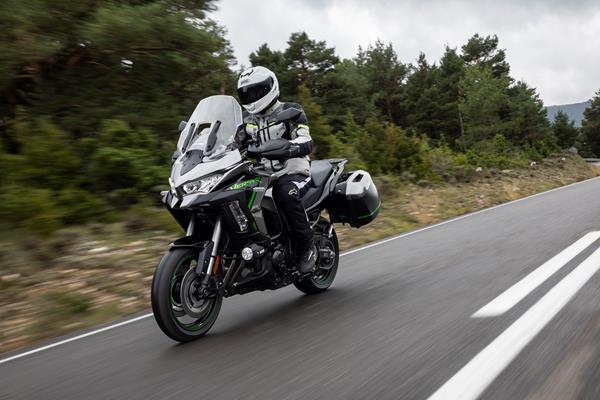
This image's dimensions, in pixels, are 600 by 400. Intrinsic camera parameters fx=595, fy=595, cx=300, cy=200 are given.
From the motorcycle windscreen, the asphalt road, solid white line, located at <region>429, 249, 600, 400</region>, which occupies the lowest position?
the asphalt road

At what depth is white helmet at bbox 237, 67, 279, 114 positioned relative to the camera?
5.24 metres

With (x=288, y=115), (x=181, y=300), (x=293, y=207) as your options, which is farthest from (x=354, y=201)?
(x=181, y=300)

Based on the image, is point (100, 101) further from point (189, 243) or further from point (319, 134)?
point (189, 243)

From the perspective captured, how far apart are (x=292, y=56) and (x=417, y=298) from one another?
126ft

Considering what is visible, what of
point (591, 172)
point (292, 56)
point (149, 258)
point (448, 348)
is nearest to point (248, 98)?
point (448, 348)

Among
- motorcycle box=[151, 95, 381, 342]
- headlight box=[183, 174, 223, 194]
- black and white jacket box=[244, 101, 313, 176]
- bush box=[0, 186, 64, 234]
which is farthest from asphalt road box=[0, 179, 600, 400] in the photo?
bush box=[0, 186, 64, 234]

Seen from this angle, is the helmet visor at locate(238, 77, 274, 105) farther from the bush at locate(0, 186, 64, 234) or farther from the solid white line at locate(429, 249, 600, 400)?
the bush at locate(0, 186, 64, 234)

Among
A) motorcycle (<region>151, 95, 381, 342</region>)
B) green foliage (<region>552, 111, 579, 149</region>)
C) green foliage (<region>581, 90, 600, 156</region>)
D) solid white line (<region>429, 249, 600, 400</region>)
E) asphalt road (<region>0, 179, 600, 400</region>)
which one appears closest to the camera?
solid white line (<region>429, 249, 600, 400</region>)

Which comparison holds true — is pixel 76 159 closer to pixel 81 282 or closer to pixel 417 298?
pixel 81 282

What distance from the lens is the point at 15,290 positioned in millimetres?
6699

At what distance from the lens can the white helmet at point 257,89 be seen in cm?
524

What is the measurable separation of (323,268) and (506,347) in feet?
8.93

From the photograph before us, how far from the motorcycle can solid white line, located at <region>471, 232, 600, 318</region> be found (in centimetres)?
167

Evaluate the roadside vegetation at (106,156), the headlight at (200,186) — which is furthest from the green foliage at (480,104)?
the headlight at (200,186)
